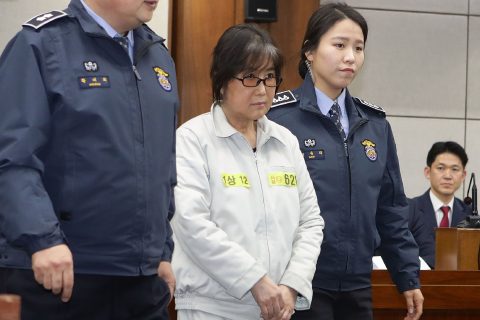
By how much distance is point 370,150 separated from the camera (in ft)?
9.92

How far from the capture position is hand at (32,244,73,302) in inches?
73.9

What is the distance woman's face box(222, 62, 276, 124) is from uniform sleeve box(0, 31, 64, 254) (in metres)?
0.76

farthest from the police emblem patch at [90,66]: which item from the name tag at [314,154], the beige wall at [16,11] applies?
the beige wall at [16,11]

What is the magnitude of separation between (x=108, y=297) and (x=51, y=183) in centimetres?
28

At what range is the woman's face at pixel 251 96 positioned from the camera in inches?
104

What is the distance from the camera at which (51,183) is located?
204 cm

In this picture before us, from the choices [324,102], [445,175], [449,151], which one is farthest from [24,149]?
[449,151]

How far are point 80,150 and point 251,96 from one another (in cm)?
72

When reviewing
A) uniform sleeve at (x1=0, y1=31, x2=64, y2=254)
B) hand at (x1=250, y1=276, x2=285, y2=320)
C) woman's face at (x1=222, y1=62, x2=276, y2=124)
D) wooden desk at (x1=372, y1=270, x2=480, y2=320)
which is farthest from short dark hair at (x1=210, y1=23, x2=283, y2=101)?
wooden desk at (x1=372, y1=270, x2=480, y2=320)

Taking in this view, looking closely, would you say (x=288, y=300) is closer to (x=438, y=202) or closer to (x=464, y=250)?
(x=464, y=250)

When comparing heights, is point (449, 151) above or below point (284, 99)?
below

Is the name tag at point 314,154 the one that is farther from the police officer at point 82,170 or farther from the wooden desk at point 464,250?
the wooden desk at point 464,250

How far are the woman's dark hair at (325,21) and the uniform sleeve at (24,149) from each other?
1.30 metres

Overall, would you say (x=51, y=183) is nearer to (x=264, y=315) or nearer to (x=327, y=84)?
(x=264, y=315)
